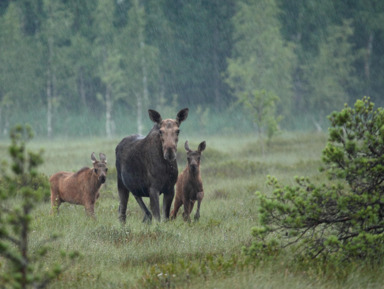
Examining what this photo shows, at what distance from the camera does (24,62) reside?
1843 inches

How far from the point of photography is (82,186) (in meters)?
9.14

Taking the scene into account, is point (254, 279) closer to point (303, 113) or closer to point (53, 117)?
point (53, 117)

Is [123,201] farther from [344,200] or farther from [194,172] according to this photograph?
[344,200]

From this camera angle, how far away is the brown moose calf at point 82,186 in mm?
8805

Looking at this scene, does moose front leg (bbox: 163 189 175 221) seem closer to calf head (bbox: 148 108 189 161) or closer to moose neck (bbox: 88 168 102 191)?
calf head (bbox: 148 108 189 161)

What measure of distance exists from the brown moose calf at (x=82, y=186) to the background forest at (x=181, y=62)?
33.3m

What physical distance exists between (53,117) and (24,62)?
6.51 metres

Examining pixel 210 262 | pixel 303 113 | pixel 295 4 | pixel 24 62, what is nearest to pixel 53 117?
pixel 24 62

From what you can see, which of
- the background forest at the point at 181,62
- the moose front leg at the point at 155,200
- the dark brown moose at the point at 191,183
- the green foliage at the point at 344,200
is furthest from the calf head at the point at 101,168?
the background forest at the point at 181,62

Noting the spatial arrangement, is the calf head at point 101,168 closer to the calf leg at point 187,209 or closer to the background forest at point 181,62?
the calf leg at point 187,209

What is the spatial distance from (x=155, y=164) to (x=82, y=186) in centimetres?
219

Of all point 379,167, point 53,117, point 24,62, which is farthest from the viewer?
point 53,117

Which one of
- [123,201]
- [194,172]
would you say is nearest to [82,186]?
[123,201]

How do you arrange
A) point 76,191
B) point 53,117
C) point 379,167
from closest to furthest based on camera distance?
point 379,167, point 76,191, point 53,117
